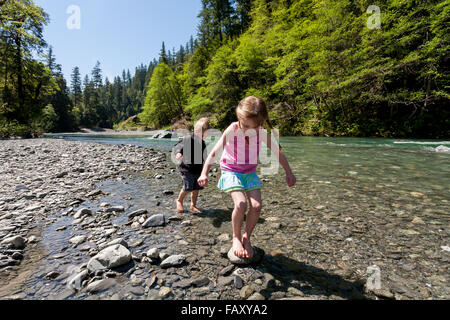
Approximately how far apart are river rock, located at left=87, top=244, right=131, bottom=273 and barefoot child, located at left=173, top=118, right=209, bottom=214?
1689mm

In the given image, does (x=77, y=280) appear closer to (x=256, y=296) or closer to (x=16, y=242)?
(x=16, y=242)

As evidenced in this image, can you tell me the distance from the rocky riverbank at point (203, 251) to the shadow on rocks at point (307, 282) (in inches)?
0.4

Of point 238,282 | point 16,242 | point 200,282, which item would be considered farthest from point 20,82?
point 238,282

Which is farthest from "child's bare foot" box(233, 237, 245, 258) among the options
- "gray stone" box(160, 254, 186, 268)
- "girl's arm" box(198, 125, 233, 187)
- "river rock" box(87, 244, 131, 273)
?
"river rock" box(87, 244, 131, 273)

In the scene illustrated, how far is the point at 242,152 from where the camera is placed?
99.4 inches

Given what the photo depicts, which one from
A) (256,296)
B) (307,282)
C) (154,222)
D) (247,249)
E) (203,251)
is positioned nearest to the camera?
(256,296)

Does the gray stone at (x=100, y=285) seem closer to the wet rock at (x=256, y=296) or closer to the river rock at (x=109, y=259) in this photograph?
the river rock at (x=109, y=259)

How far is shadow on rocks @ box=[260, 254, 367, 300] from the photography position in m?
1.91

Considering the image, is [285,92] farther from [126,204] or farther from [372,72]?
[126,204]

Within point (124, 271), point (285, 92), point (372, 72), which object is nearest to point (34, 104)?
point (285, 92)

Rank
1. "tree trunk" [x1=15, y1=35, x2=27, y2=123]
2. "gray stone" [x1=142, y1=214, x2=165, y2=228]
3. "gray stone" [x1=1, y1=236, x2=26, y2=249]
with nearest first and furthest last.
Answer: "gray stone" [x1=1, y1=236, x2=26, y2=249] → "gray stone" [x1=142, y1=214, x2=165, y2=228] → "tree trunk" [x1=15, y1=35, x2=27, y2=123]

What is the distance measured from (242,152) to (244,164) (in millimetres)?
155

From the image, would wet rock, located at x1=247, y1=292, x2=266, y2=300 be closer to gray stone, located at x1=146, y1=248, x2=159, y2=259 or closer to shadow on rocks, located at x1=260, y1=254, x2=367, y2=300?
shadow on rocks, located at x1=260, y1=254, x2=367, y2=300
